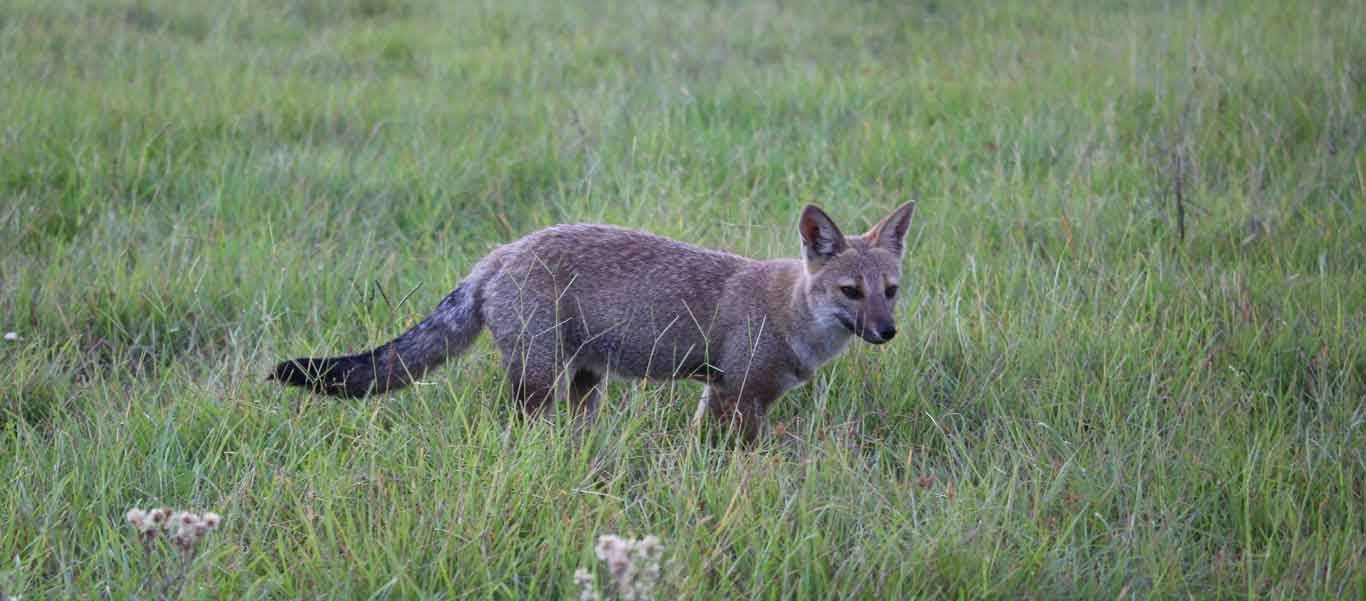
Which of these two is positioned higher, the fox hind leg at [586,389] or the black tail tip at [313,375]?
the black tail tip at [313,375]

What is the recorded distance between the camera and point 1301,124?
23.5 feet

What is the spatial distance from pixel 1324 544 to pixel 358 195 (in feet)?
16.3

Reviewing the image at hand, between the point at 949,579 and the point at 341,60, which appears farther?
the point at 341,60

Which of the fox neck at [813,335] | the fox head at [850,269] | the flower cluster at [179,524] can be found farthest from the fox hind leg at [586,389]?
the flower cluster at [179,524]

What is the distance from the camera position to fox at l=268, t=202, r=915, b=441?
4438 millimetres

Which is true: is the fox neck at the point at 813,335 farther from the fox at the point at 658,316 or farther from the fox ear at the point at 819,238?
the fox ear at the point at 819,238

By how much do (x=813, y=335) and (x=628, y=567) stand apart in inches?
86.2

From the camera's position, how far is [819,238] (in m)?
4.75

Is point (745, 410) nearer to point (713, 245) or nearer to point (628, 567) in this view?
point (713, 245)

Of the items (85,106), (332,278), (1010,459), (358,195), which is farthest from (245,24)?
(1010,459)

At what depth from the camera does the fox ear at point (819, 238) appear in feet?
15.3

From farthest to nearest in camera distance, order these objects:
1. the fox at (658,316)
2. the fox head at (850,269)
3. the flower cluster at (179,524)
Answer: the fox head at (850,269)
the fox at (658,316)
the flower cluster at (179,524)

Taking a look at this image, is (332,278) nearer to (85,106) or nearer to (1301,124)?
(85,106)

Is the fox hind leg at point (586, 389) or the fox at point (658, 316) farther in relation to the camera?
the fox hind leg at point (586, 389)
